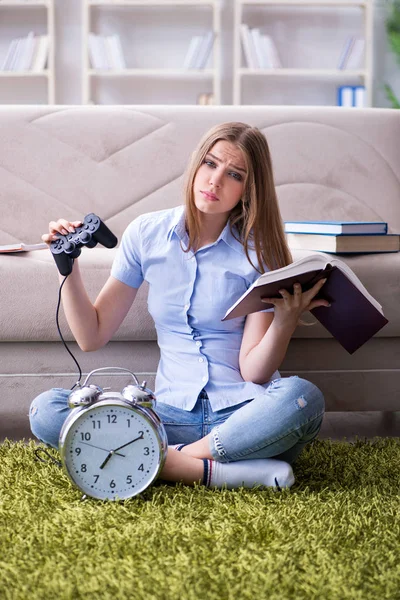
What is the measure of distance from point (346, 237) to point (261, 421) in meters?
Result: 0.60

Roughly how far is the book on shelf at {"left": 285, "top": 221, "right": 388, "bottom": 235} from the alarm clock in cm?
70

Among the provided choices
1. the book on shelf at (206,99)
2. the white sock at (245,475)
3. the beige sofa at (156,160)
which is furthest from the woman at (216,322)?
the book on shelf at (206,99)

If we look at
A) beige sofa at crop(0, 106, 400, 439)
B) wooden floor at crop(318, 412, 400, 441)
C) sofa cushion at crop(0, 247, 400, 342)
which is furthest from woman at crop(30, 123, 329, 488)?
beige sofa at crop(0, 106, 400, 439)

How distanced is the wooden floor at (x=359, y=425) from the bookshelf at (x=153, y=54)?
2.89m

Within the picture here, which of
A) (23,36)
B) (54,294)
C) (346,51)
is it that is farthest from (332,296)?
(23,36)

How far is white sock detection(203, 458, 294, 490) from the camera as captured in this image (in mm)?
1294

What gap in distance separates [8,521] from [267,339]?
548 millimetres

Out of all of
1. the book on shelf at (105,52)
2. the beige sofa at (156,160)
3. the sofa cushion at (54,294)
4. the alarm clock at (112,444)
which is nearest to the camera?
the alarm clock at (112,444)

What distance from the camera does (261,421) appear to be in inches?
50.8

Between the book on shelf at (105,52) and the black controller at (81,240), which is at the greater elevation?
the black controller at (81,240)

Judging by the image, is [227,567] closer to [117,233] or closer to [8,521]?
[8,521]

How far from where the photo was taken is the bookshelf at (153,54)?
172 inches

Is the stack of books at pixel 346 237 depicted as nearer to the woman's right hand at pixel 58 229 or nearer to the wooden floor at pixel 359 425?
the wooden floor at pixel 359 425

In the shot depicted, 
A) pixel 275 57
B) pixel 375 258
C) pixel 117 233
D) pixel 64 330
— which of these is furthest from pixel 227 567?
pixel 275 57
